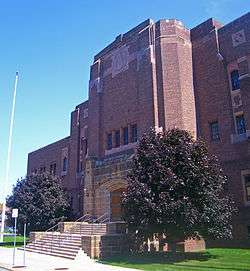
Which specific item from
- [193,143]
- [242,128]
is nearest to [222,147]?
[242,128]

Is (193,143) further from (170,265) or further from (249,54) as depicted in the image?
(249,54)

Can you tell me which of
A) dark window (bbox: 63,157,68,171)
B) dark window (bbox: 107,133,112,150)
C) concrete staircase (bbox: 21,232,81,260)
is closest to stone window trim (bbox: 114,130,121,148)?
dark window (bbox: 107,133,112,150)

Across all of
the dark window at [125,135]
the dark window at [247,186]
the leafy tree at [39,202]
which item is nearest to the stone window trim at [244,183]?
the dark window at [247,186]

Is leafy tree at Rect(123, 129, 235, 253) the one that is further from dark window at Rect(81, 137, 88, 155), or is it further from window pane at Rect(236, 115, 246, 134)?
dark window at Rect(81, 137, 88, 155)

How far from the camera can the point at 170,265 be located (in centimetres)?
1623

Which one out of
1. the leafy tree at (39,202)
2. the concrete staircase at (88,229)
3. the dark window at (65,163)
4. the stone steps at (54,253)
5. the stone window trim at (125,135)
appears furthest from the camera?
the dark window at (65,163)

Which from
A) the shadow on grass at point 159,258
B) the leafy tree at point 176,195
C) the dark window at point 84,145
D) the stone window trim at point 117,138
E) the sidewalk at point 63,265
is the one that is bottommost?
the sidewalk at point 63,265

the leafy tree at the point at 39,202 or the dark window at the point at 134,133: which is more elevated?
the dark window at the point at 134,133

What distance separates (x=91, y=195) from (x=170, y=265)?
14.5m

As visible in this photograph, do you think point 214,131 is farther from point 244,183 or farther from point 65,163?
point 65,163

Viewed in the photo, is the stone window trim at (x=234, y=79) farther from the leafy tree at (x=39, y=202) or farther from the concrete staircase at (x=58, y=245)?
the leafy tree at (x=39, y=202)

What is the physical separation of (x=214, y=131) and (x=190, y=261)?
433 inches

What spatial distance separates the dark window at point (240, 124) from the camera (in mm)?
24002

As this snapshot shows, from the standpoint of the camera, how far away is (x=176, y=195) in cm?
1820
